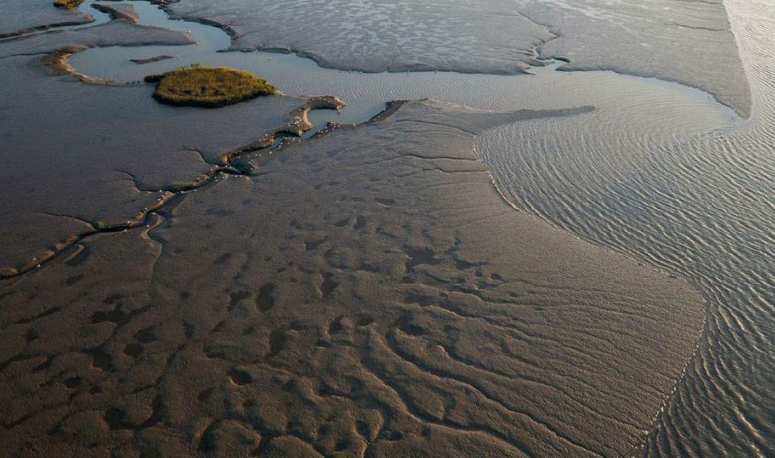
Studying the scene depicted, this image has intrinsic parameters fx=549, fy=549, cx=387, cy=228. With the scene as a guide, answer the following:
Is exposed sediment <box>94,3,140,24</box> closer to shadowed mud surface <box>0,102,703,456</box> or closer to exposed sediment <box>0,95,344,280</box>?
exposed sediment <box>0,95,344,280</box>

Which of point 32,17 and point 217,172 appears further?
point 32,17

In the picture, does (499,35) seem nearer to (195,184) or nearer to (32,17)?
(195,184)

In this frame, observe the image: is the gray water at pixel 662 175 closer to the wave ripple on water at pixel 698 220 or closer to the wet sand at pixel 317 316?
the wave ripple on water at pixel 698 220

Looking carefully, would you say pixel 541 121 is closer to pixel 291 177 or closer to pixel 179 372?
pixel 291 177

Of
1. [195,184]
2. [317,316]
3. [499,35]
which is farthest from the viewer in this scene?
[499,35]

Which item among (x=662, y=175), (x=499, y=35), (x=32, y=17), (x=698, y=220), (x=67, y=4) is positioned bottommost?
(x=32, y=17)

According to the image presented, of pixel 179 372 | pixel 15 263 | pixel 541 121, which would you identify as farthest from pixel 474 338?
pixel 541 121

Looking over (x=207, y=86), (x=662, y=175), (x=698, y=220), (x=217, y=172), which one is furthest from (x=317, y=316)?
(x=207, y=86)
